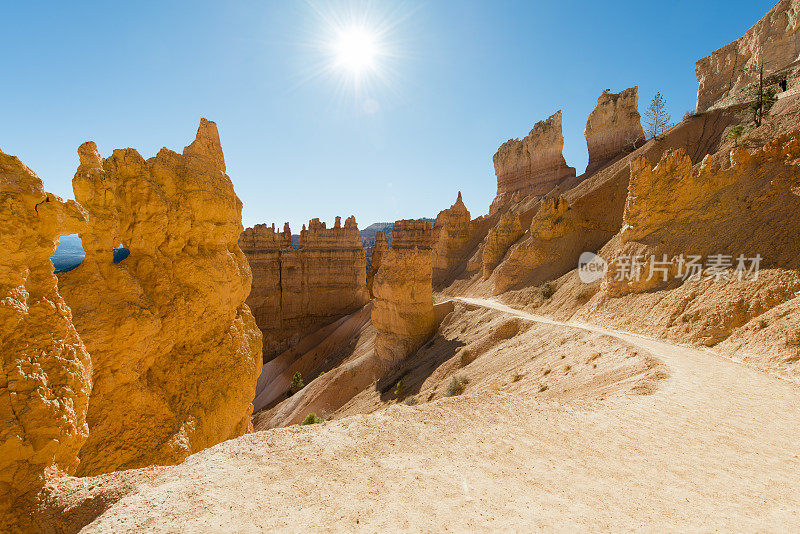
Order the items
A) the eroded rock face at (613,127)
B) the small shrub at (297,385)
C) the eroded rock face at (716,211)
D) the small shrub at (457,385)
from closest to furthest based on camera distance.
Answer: the eroded rock face at (716,211), the small shrub at (457,385), the small shrub at (297,385), the eroded rock face at (613,127)

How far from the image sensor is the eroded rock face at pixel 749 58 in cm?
3335

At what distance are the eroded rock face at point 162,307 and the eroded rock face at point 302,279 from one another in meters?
32.7

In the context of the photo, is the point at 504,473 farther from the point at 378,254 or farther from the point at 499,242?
the point at 378,254

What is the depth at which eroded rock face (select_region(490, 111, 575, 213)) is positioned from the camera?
4966cm

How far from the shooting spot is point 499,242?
1496 inches

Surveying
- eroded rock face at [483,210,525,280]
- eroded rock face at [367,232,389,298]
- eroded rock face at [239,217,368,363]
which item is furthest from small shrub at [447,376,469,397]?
eroded rock face at [367,232,389,298]

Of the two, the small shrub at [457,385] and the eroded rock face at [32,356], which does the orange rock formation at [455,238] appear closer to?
the small shrub at [457,385]

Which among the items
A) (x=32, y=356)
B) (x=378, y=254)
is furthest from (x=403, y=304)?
(x=378, y=254)

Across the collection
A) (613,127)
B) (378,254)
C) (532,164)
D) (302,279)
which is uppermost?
(613,127)

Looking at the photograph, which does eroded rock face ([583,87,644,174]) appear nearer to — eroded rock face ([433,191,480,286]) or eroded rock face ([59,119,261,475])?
eroded rock face ([433,191,480,286])

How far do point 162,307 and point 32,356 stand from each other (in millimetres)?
3158

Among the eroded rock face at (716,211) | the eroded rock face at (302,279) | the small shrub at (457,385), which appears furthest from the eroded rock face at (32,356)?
the eroded rock face at (302,279)

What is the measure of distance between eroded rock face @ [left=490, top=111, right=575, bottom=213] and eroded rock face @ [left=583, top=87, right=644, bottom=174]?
4.01 m

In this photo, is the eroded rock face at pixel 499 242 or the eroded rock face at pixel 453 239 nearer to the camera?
the eroded rock face at pixel 499 242
